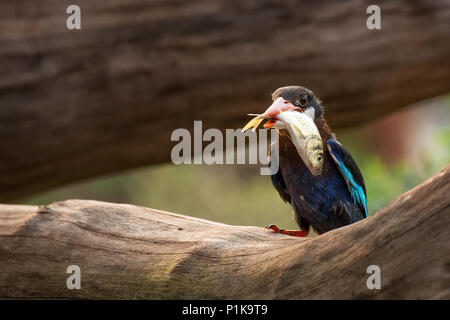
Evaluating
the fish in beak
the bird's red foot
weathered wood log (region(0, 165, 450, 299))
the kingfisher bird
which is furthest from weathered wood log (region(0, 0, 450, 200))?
the fish in beak

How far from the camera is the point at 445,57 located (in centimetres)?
404

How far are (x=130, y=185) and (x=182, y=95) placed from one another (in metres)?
6.95

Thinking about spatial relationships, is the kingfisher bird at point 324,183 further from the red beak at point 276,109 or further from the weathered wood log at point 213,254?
the weathered wood log at point 213,254

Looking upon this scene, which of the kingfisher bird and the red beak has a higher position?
the red beak

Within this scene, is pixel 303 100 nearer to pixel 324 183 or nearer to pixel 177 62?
pixel 324 183

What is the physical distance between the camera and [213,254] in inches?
96.5

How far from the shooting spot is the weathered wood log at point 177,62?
3828 millimetres

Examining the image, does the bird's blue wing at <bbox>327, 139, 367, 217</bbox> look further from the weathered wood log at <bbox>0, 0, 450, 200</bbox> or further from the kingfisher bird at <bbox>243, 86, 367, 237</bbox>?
the weathered wood log at <bbox>0, 0, 450, 200</bbox>

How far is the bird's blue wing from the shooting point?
2691 millimetres

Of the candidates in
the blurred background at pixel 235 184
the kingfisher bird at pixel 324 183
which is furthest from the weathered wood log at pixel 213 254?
the blurred background at pixel 235 184

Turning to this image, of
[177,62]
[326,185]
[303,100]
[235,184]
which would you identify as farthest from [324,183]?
[235,184]

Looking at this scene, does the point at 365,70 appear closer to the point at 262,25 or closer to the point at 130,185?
the point at 262,25

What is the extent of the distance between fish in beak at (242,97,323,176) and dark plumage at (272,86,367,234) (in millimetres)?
231
